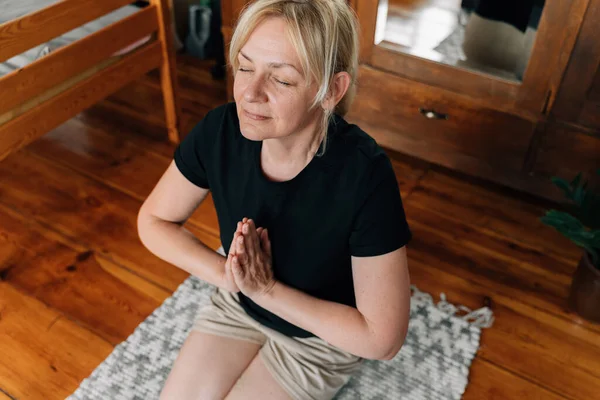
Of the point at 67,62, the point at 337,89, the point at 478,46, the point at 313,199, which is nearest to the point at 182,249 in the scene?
the point at 313,199

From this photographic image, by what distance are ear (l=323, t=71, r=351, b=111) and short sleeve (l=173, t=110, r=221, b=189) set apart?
0.74 feet

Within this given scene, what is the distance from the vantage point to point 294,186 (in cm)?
97

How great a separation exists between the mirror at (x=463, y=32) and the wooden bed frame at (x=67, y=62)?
78 cm

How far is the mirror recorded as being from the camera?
1663 millimetres

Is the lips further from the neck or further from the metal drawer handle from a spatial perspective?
the metal drawer handle

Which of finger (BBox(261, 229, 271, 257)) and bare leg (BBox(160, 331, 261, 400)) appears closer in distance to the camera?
finger (BBox(261, 229, 271, 257))

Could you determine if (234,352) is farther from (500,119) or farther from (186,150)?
(500,119)

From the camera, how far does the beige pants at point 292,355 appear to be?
1116 millimetres

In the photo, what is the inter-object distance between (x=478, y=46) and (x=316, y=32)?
106 cm

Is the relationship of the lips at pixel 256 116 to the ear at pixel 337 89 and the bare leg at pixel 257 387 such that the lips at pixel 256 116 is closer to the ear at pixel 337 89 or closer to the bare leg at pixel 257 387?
the ear at pixel 337 89

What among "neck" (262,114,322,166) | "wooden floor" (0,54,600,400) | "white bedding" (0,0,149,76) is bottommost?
"wooden floor" (0,54,600,400)

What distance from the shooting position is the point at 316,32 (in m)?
0.83

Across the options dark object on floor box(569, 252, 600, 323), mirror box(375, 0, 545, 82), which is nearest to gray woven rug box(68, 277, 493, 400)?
dark object on floor box(569, 252, 600, 323)

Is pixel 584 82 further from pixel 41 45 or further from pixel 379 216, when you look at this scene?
pixel 41 45
